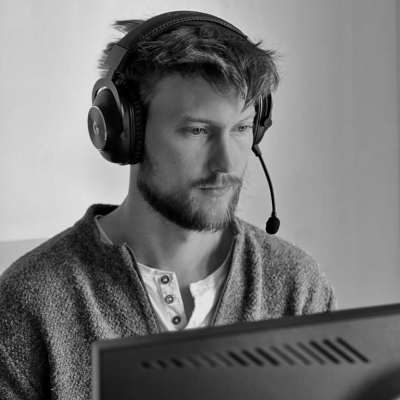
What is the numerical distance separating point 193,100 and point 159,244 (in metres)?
0.27

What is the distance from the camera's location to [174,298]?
1.15 meters

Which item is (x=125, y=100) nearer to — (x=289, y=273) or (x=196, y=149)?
(x=196, y=149)

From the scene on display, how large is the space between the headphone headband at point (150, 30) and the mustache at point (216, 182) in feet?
0.76

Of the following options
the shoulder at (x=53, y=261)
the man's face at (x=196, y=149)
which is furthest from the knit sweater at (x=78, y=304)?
the man's face at (x=196, y=149)

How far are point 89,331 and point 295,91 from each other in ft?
4.93

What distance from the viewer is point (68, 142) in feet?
6.24

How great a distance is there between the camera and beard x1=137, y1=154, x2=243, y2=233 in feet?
3.65

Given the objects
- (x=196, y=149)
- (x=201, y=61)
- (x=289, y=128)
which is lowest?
(x=289, y=128)

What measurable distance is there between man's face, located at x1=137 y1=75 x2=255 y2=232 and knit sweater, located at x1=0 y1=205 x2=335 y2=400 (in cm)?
13

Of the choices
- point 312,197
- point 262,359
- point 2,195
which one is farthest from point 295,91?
point 262,359

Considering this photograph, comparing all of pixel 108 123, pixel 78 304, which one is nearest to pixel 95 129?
pixel 108 123

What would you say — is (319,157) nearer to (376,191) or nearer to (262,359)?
(376,191)

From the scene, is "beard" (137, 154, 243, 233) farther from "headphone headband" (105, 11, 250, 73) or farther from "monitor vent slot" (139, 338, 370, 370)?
"monitor vent slot" (139, 338, 370, 370)

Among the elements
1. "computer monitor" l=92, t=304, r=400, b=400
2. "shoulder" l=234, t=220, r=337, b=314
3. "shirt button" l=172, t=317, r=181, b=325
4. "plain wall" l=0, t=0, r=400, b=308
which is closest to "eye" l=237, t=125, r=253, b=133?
"shoulder" l=234, t=220, r=337, b=314
